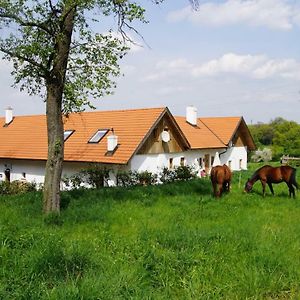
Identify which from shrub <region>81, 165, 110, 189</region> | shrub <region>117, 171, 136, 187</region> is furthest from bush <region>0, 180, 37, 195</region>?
shrub <region>117, 171, 136, 187</region>

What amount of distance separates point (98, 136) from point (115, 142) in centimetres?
328

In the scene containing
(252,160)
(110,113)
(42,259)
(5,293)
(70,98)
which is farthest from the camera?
(252,160)

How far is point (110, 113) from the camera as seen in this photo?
34.0 m

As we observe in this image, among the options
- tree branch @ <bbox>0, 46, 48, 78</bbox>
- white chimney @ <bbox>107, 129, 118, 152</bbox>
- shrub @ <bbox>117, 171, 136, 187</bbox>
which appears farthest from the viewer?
white chimney @ <bbox>107, 129, 118, 152</bbox>

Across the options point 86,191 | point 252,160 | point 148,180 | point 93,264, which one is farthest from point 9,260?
point 252,160

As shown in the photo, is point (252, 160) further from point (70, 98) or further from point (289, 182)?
point (70, 98)

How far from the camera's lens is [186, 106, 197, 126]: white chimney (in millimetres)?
41156

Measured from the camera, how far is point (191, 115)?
135ft

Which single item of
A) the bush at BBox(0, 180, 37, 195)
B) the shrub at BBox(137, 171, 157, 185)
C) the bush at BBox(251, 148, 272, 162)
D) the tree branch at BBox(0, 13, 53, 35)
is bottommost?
the bush at BBox(0, 180, 37, 195)

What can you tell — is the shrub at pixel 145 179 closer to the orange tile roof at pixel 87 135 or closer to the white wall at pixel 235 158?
the orange tile roof at pixel 87 135

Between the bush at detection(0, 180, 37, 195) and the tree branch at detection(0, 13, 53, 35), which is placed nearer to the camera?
the tree branch at detection(0, 13, 53, 35)

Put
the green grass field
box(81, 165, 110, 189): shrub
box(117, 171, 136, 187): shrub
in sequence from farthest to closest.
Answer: box(81, 165, 110, 189): shrub, box(117, 171, 136, 187): shrub, the green grass field

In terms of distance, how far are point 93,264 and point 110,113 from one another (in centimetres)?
2797

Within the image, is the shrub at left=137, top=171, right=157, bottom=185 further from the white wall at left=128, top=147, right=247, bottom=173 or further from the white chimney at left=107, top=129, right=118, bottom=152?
the white chimney at left=107, top=129, right=118, bottom=152
